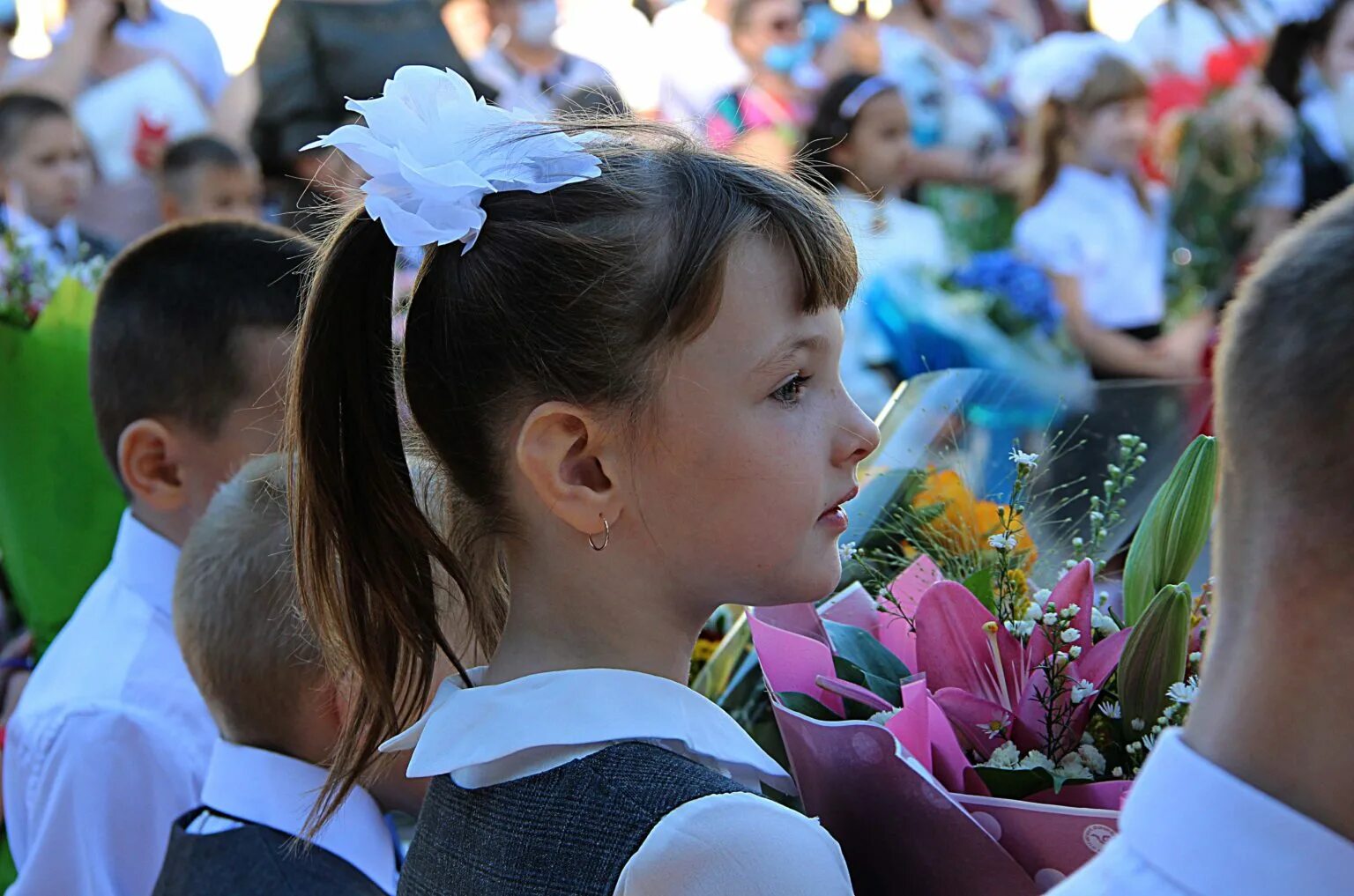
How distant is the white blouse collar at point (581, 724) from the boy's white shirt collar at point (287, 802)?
61 cm

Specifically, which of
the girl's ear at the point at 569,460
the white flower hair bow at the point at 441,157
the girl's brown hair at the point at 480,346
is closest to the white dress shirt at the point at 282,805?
the girl's brown hair at the point at 480,346

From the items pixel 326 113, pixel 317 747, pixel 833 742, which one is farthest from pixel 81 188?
pixel 833 742

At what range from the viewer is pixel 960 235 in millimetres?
5855

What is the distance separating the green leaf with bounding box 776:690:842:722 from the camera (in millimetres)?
1337

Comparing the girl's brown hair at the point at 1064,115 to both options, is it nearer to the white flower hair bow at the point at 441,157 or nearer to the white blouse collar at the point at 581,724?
the white flower hair bow at the point at 441,157

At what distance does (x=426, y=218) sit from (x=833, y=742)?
1.91 ft

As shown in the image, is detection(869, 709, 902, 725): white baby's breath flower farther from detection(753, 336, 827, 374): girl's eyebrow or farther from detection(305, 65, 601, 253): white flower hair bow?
detection(305, 65, 601, 253): white flower hair bow

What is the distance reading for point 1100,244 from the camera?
19.2 ft

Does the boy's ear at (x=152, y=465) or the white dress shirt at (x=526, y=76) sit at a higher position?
the boy's ear at (x=152, y=465)

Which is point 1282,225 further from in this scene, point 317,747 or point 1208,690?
point 1208,690

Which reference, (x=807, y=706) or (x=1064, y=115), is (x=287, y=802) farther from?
(x=1064, y=115)

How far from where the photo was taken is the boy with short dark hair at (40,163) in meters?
4.92

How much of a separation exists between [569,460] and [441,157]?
12.3 inches

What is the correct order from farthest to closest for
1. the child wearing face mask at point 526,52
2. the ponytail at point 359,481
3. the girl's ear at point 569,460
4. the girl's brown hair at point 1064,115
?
1. the girl's brown hair at point 1064,115
2. the child wearing face mask at point 526,52
3. the ponytail at point 359,481
4. the girl's ear at point 569,460
